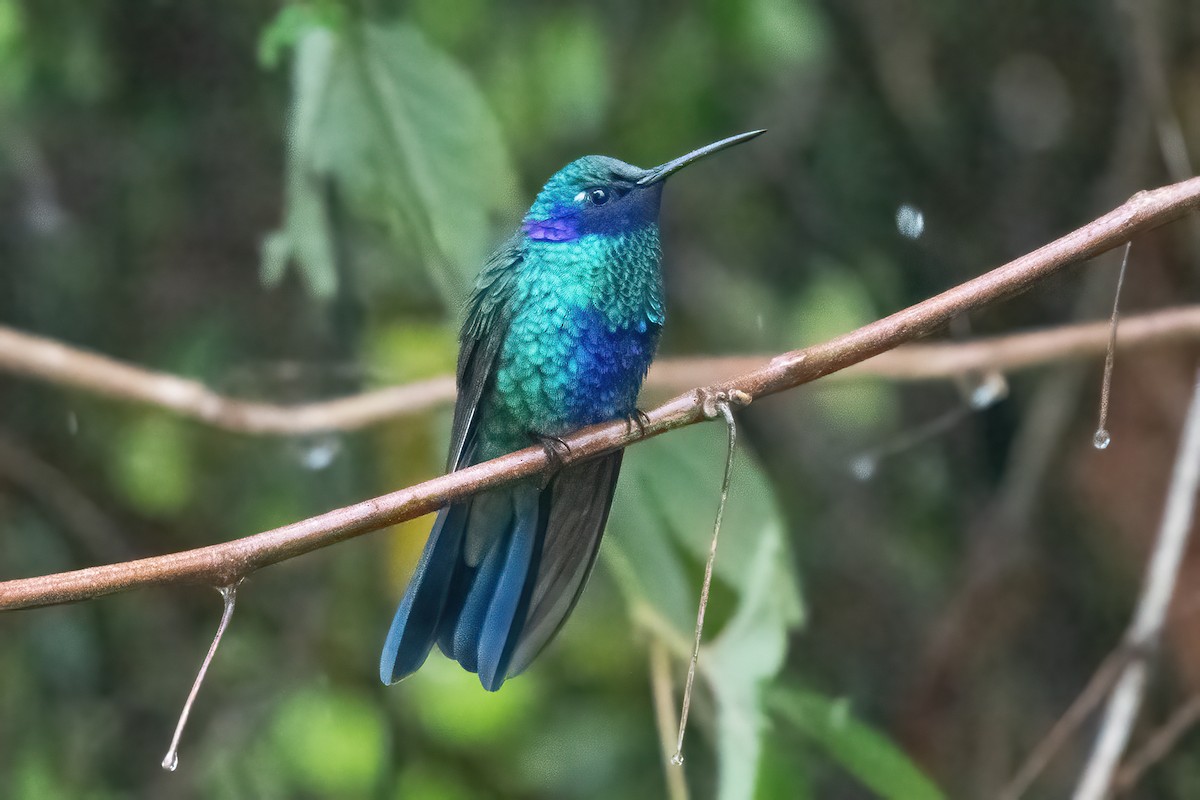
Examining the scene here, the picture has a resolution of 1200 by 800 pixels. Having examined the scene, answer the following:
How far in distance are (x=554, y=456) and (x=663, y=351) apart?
134 cm

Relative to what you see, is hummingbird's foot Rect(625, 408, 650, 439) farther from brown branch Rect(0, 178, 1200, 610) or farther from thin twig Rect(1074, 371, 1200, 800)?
thin twig Rect(1074, 371, 1200, 800)

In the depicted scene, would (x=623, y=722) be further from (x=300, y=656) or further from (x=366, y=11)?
(x=366, y=11)

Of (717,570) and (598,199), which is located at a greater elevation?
(598,199)

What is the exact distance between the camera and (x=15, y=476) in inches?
113

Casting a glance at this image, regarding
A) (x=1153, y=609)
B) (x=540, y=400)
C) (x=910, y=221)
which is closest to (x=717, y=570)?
(x=540, y=400)

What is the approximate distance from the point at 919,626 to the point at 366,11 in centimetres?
192

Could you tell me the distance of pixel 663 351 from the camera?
8.34 ft

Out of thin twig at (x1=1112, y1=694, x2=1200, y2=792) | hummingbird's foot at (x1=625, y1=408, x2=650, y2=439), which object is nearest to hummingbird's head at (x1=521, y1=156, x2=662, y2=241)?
hummingbird's foot at (x1=625, y1=408, x2=650, y2=439)

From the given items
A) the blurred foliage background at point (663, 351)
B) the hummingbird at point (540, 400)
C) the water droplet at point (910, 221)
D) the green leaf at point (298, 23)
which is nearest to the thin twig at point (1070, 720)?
the blurred foliage background at point (663, 351)

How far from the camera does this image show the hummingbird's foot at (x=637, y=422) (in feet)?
3.79

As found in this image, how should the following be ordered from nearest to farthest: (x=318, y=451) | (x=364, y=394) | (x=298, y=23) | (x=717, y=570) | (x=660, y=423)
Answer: (x=660, y=423)
(x=298, y=23)
(x=717, y=570)
(x=318, y=451)
(x=364, y=394)

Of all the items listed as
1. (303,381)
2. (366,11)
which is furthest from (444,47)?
(303,381)

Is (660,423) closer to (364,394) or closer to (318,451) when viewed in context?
(318,451)

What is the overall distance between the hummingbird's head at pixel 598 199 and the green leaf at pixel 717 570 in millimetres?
401
